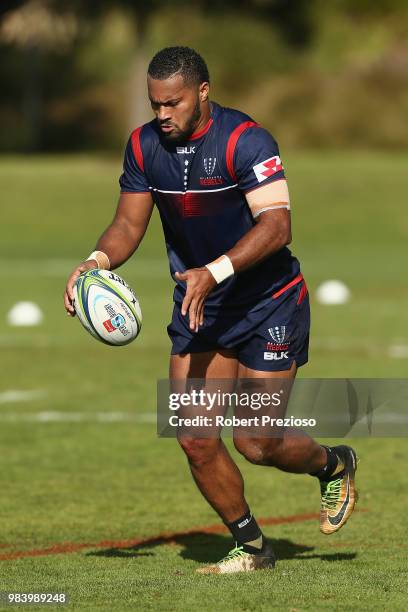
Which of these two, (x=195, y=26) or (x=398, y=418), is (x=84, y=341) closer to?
(x=398, y=418)

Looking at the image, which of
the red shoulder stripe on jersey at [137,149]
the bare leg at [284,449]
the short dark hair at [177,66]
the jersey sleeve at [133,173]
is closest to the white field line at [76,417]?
the bare leg at [284,449]

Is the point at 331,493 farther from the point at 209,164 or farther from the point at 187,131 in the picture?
the point at 187,131

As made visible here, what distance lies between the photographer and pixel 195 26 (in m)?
60.8

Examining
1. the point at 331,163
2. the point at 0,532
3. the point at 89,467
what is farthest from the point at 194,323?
the point at 331,163

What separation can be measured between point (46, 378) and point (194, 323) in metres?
9.78

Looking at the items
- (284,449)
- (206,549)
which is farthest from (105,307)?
(206,549)

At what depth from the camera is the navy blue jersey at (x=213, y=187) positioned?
8.18 metres

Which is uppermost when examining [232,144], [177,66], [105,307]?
[177,66]

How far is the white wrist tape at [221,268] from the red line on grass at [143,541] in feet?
7.52

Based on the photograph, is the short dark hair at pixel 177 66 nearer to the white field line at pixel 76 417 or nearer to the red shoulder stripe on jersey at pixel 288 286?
the red shoulder stripe on jersey at pixel 288 286

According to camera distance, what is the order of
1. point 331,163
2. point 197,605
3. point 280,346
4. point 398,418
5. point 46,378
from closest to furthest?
1. point 197,605
2. point 280,346
3. point 398,418
4. point 46,378
5. point 331,163

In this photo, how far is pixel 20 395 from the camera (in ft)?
52.4

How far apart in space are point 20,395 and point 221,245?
7912 millimetres

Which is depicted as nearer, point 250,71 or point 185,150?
point 185,150
